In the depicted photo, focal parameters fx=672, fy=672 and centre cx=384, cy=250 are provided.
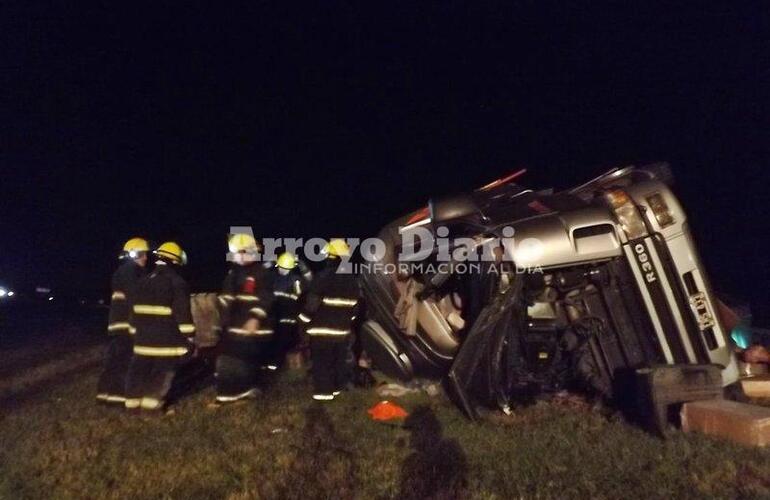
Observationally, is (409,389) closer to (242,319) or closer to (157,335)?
(242,319)

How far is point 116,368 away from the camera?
6.52 metres

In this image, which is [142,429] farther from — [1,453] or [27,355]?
[27,355]

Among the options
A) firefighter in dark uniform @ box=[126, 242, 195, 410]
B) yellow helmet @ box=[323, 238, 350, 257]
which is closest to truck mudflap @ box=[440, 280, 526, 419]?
yellow helmet @ box=[323, 238, 350, 257]

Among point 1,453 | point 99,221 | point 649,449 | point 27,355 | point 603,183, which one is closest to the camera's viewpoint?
point 649,449

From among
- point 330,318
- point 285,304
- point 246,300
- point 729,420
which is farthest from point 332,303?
point 729,420

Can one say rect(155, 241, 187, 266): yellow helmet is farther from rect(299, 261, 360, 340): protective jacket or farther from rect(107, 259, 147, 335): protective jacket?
rect(299, 261, 360, 340): protective jacket

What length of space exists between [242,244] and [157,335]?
3.74ft

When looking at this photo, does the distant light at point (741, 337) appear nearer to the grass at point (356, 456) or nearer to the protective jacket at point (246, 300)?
the grass at point (356, 456)

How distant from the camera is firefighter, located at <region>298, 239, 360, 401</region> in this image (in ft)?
21.5

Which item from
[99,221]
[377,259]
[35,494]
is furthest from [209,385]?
[99,221]

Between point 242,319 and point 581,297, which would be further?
point 242,319

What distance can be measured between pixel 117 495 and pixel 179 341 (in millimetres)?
2015

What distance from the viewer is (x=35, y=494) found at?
4.30 m

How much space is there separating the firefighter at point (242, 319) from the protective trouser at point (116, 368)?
3.02 ft
